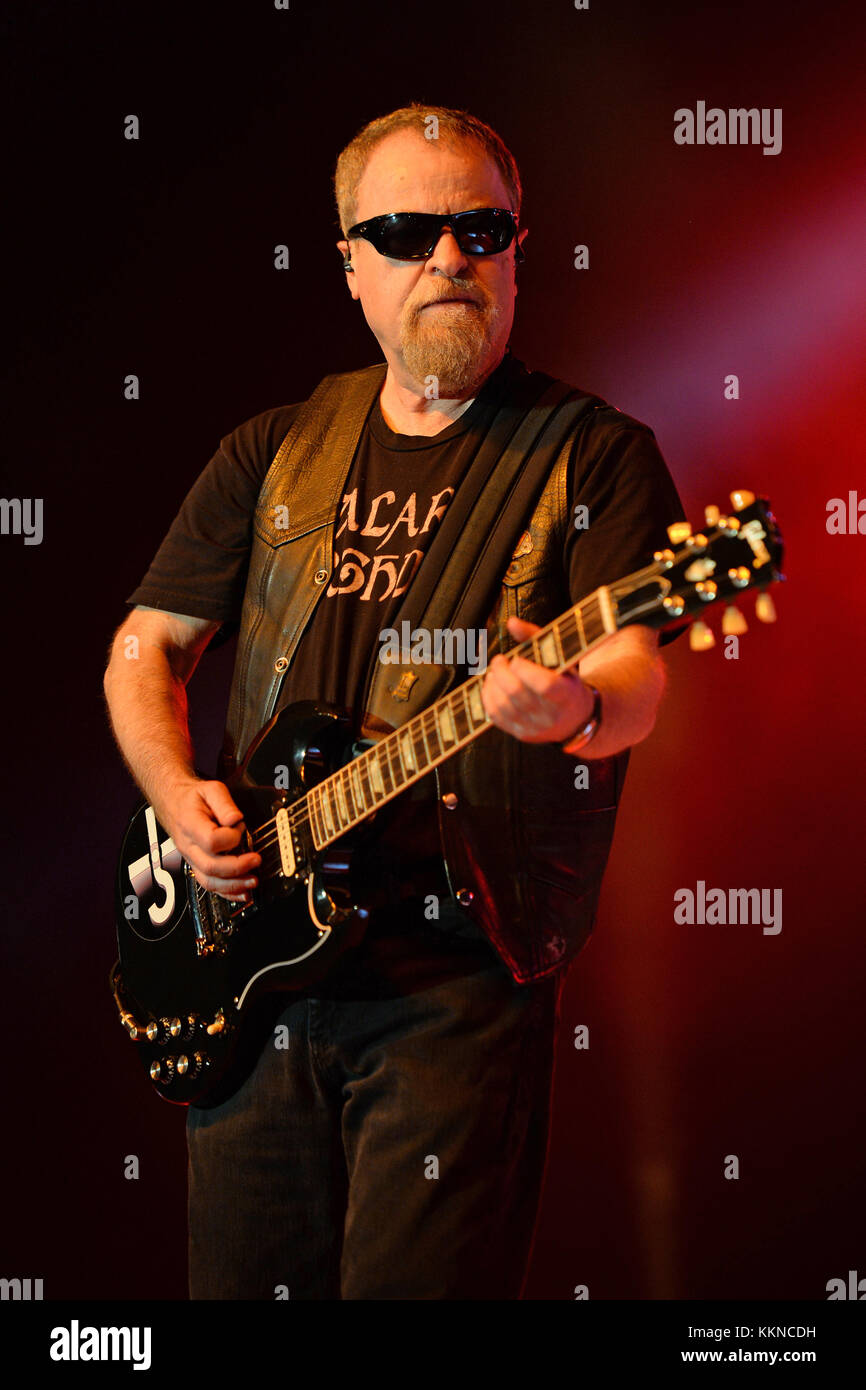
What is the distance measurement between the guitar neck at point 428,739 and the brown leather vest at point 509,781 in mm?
100

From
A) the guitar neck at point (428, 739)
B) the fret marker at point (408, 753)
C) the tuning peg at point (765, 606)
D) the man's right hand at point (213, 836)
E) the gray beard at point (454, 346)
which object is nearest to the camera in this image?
the tuning peg at point (765, 606)

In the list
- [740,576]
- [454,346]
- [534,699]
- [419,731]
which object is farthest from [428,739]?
[454,346]

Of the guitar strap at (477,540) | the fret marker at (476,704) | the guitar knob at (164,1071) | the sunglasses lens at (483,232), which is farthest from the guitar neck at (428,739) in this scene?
the sunglasses lens at (483,232)

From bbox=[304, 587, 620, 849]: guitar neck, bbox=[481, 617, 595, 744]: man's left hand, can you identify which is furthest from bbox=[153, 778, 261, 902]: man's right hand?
bbox=[481, 617, 595, 744]: man's left hand

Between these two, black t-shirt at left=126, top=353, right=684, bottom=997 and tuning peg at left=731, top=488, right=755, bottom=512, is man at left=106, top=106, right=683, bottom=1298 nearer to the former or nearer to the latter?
black t-shirt at left=126, top=353, right=684, bottom=997

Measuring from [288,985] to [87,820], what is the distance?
152cm

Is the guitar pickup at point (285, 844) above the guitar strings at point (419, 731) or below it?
below

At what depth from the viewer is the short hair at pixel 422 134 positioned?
83.6 inches

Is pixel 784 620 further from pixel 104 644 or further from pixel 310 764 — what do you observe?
pixel 104 644

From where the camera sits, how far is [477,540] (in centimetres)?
194

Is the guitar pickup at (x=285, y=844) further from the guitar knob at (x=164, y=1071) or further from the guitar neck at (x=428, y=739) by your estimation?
the guitar knob at (x=164, y=1071)

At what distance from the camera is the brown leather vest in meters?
1.78
